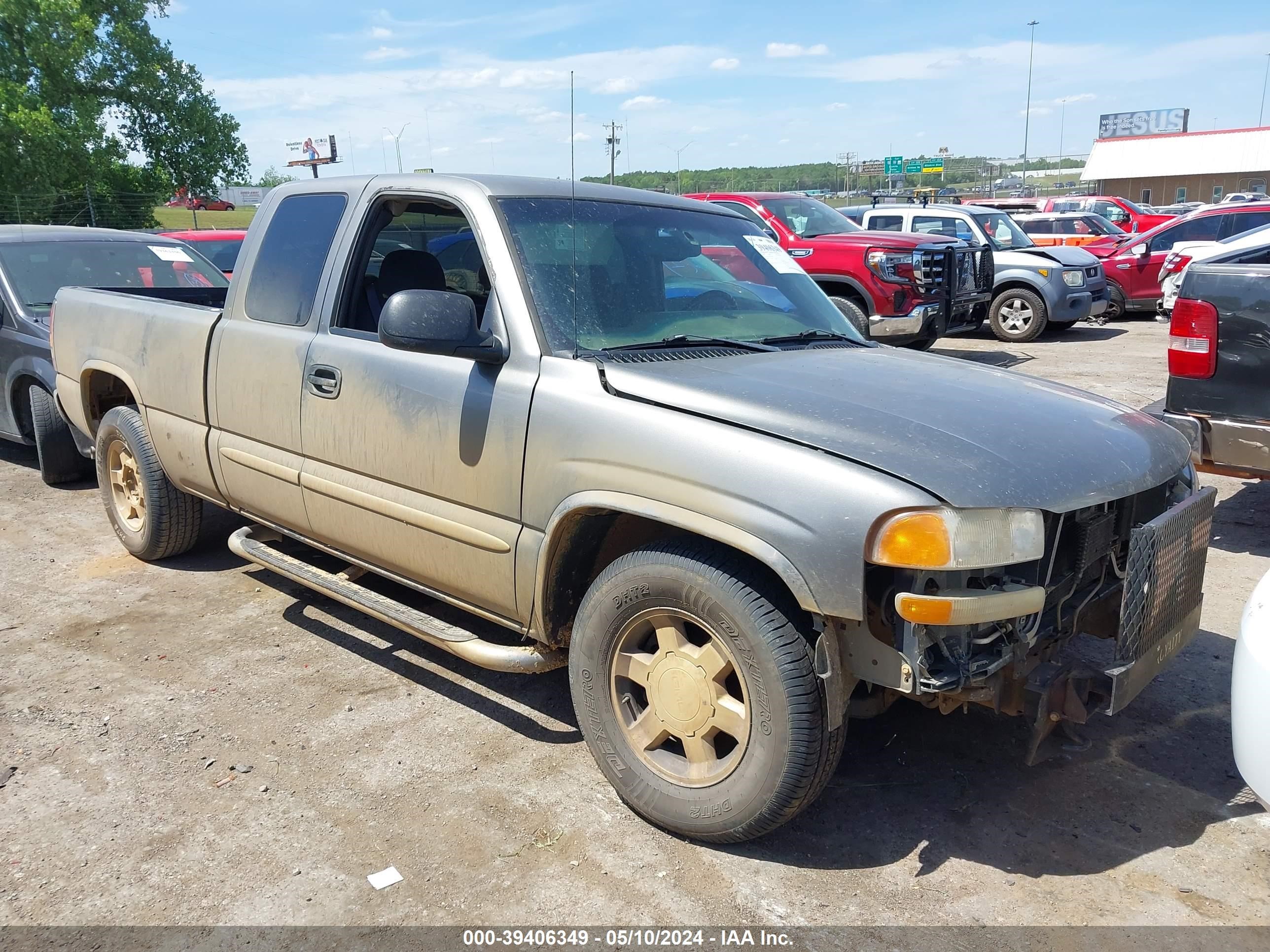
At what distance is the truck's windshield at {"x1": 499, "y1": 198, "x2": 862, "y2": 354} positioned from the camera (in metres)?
3.47

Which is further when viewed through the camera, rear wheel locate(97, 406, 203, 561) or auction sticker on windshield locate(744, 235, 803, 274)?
rear wheel locate(97, 406, 203, 561)

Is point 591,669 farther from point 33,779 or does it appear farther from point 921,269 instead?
point 921,269

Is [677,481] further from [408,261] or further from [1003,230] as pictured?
[1003,230]

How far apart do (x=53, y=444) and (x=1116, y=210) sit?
25.7 m

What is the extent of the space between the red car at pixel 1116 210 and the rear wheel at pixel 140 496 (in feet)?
69.7

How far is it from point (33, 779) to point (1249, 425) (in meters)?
5.47

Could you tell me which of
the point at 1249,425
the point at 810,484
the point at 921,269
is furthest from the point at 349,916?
the point at 921,269

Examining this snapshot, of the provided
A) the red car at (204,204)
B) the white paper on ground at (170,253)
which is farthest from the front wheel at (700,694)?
the red car at (204,204)

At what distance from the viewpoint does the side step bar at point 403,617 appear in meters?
3.40

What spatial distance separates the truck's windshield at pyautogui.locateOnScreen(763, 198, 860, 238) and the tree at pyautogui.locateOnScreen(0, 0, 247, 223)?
2232 cm

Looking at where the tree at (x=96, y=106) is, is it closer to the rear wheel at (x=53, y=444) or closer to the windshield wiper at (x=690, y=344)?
the rear wheel at (x=53, y=444)

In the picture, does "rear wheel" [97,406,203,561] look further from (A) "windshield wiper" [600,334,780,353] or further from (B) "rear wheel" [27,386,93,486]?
(A) "windshield wiper" [600,334,780,353]

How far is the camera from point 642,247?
383cm

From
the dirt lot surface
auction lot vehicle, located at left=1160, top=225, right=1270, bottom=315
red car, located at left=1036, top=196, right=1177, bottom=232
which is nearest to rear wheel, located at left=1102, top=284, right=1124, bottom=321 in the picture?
auction lot vehicle, located at left=1160, top=225, right=1270, bottom=315
